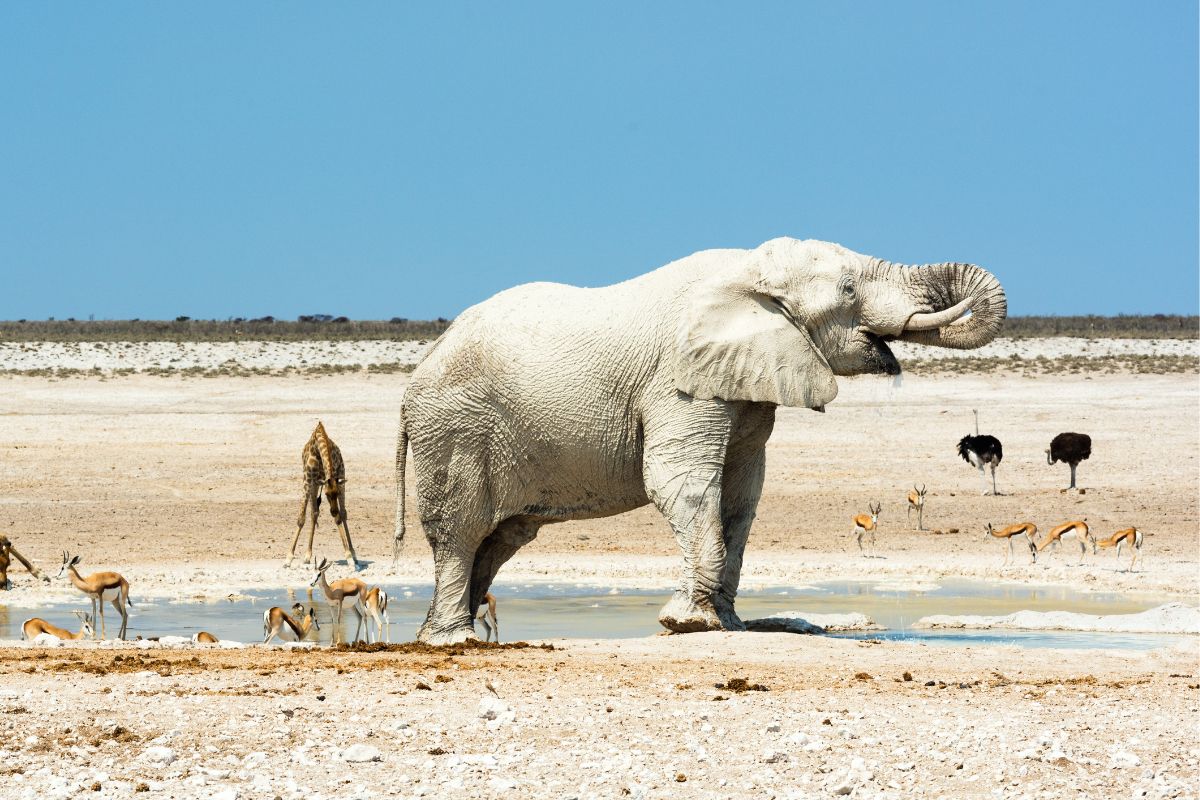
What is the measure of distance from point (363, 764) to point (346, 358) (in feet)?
138

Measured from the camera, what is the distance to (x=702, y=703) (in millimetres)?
8406

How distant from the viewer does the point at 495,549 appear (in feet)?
41.6

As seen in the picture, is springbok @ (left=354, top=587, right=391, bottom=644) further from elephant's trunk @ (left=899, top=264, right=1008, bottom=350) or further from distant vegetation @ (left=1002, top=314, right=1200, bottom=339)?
distant vegetation @ (left=1002, top=314, right=1200, bottom=339)

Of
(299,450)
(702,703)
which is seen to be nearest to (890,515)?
(299,450)

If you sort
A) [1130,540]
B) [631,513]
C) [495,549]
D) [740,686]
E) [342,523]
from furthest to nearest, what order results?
[631,513] → [342,523] → [1130,540] → [495,549] → [740,686]

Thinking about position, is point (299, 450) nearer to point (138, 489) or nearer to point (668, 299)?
point (138, 489)

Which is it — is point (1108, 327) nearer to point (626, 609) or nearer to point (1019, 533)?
point (1019, 533)

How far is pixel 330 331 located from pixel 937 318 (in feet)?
200

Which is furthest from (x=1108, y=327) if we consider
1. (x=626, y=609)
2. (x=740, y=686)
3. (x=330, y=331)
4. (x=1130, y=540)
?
(x=740, y=686)

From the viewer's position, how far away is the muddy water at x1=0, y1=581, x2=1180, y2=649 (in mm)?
13414

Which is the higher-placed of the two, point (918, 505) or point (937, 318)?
point (937, 318)

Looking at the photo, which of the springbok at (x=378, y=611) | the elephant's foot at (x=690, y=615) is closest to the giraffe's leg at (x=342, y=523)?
the springbok at (x=378, y=611)

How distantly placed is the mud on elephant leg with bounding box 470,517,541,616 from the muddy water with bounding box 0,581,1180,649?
1.08 m

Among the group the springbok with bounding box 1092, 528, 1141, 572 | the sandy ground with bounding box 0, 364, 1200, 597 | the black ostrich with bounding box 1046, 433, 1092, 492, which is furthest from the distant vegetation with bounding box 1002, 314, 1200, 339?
the springbok with bounding box 1092, 528, 1141, 572
